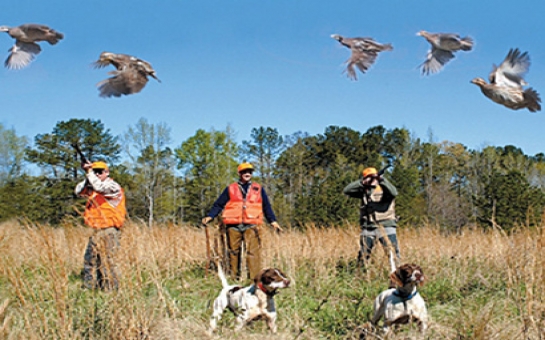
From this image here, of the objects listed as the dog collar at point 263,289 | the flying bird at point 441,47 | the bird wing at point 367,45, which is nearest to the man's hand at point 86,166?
the dog collar at point 263,289

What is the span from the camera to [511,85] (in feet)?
15.6

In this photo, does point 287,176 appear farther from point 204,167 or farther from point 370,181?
point 370,181

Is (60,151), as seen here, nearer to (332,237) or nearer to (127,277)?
(332,237)

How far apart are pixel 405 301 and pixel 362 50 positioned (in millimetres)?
2721

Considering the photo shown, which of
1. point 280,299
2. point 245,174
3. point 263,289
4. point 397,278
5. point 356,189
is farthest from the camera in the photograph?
point 356,189

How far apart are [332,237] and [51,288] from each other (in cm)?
689

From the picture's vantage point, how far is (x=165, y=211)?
131 ft

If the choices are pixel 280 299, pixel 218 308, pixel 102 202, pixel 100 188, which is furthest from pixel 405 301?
pixel 102 202

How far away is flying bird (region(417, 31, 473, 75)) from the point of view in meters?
5.03

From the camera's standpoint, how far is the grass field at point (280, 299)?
12.3ft

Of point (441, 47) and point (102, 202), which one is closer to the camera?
point (441, 47)

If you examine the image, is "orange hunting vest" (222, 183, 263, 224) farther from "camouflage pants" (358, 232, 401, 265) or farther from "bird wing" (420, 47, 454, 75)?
"bird wing" (420, 47, 454, 75)

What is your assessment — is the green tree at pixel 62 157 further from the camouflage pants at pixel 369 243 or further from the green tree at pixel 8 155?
the camouflage pants at pixel 369 243

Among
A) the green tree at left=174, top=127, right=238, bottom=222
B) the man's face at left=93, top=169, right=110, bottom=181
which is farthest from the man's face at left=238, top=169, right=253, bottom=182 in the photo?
the green tree at left=174, top=127, right=238, bottom=222
